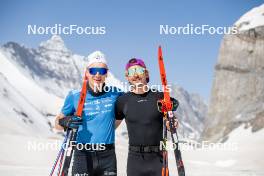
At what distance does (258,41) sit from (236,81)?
22.5ft

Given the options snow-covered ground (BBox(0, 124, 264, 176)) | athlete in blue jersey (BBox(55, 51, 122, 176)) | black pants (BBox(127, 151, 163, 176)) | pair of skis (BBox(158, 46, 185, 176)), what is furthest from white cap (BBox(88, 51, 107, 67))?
snow-covered ground (BBox(0, 124, 264, 176))

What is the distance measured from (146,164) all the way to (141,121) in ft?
2.34

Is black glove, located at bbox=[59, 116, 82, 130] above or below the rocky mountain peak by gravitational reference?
below

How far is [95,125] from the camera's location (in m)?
7.05

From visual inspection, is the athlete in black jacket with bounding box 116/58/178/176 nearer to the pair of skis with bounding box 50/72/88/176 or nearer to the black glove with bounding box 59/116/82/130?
the pair of skis with bounding box 50/72/88/176

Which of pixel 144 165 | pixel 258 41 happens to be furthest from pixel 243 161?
pixel 258 41

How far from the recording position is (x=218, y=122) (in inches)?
2520

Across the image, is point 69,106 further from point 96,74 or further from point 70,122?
point 96,74

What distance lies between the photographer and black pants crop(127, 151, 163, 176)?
7.02 meters

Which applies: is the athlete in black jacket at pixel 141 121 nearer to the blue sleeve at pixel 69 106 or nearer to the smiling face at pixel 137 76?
the smiling face at pixel 137 76

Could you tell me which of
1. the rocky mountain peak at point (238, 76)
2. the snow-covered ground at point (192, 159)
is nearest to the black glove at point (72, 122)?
the snow-covered ground at point (192, 159)

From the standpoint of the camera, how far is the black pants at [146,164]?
7.02 m

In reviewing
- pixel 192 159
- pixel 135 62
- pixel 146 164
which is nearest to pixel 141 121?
pixel 146 164

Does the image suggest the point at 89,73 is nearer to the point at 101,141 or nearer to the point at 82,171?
the point at 101,141
